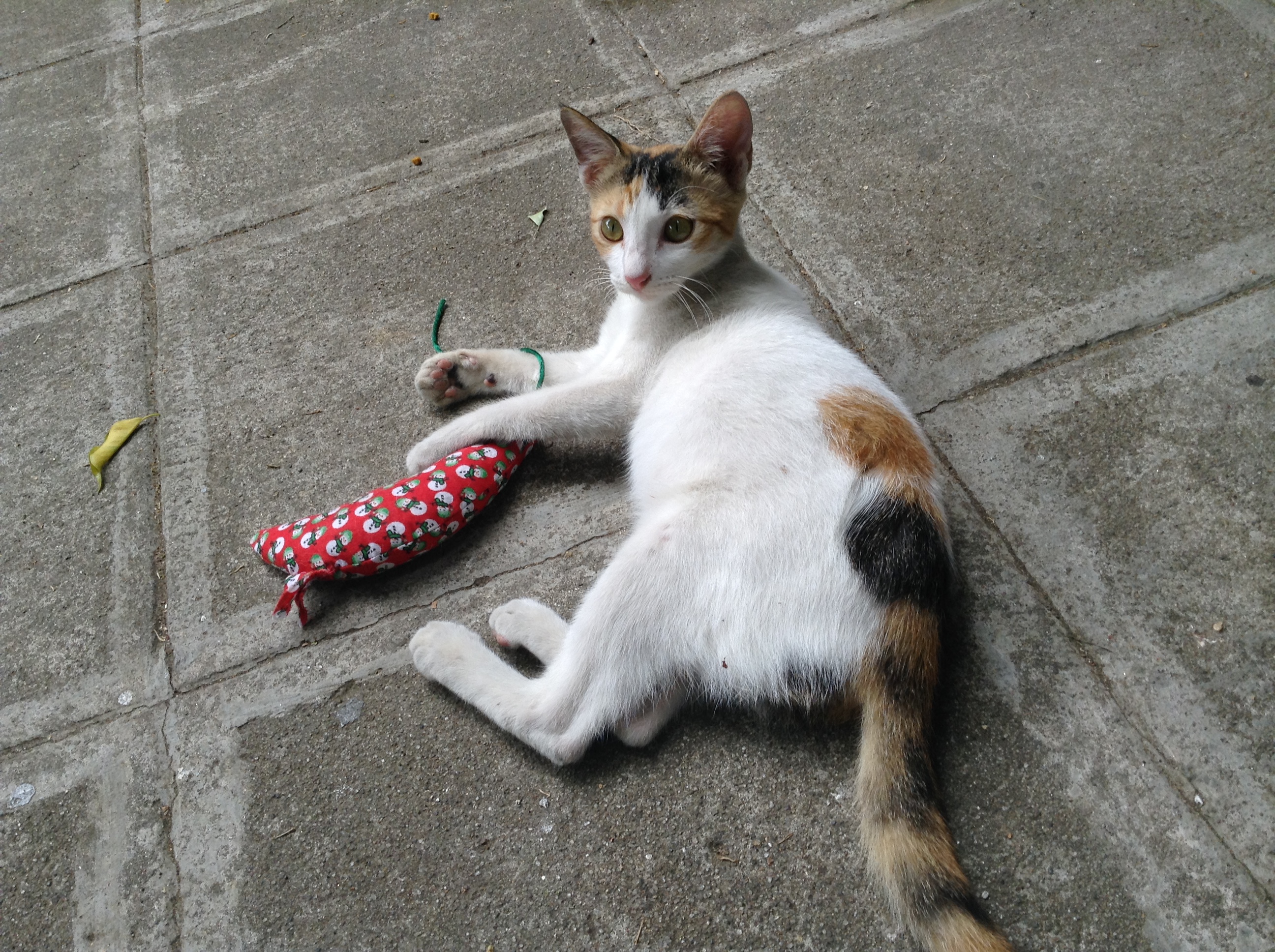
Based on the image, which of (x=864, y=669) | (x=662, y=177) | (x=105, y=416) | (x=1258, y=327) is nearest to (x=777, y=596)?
(x=864, y=669)

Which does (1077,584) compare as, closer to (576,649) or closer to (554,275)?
(576,649)

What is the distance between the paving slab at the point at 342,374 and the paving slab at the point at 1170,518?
1383 millimetres

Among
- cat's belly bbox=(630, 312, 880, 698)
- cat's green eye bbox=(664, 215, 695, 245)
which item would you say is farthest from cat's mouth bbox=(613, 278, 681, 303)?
cat's belly bbox=(630, 312, 880, 698)

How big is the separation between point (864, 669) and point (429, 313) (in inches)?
91.5

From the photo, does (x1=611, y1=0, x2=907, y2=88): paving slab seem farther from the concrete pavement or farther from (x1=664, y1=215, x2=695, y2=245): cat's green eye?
(x1=664, y1=215, x2=695, y2=245): cat's green eye

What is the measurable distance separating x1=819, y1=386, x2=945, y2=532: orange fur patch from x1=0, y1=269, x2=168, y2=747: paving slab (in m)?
2.19

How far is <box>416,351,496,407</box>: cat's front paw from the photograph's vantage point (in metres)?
2.98

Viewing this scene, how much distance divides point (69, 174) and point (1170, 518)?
5.27 meters

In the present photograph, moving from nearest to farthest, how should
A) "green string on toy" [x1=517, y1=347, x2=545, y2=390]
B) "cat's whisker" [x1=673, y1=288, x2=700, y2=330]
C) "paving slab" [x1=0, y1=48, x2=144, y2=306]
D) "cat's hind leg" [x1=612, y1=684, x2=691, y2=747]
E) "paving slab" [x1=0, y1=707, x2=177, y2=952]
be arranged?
"paving slab" [x1=0, y1=707, x2=177, y2=952]
"cat's hind leg" [x1=612, y1=684, x2=691, y2=747]
"cat's whisker" [x1=673, y1=288, x2=700, y2=330]
"green string on toy" [x1=517, y1=347, x2=545, y2=390]
"paving slab" [x1=0, y1=48, x2=144, y2=306]

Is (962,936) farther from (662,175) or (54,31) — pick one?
(54,31)

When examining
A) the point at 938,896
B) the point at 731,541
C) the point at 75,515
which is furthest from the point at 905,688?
the point at 75,515

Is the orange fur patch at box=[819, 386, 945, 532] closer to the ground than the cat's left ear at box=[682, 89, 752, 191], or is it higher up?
closer to the ground

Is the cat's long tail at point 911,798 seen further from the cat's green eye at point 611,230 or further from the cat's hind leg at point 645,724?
the cat's green eye at point 611,230

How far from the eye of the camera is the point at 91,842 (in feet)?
7.40
